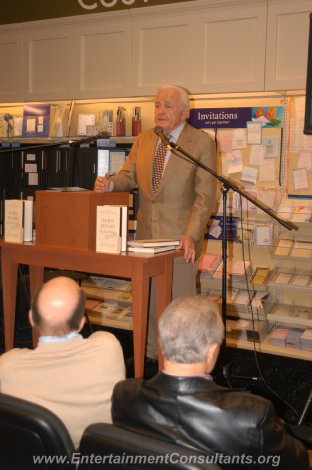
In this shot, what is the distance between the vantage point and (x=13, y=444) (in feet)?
4.25

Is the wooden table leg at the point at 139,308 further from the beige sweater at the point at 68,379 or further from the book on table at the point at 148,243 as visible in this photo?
the beige sweater at the point at 68,379

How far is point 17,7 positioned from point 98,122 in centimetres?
130

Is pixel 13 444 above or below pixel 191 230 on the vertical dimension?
below

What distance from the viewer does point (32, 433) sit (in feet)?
4.07

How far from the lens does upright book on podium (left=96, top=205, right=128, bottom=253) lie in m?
2.67

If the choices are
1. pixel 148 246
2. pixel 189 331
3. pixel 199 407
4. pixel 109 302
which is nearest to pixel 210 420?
pixel 199 407

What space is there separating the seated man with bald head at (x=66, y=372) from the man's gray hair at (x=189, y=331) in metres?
0.24

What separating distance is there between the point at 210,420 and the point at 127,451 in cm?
24

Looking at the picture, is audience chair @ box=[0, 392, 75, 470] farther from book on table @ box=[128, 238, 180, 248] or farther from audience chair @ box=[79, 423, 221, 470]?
book on table @ box=[128, 238, 180, 248]

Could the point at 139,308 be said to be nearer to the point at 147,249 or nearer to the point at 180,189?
the point at 147,249

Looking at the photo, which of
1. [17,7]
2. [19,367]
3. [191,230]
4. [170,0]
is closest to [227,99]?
[170,0]

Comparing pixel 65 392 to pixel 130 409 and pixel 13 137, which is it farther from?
pixel 13 137

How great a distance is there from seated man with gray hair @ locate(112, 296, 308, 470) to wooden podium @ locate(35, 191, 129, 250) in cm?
138

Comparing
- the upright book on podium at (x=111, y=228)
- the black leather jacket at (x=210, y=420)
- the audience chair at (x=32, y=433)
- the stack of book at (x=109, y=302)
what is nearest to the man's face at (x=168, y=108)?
the upright book on podium at (x=111, y=228)
